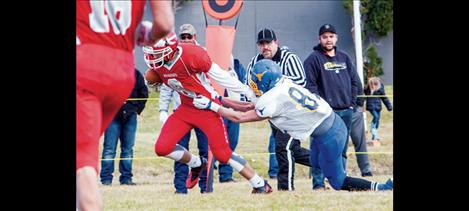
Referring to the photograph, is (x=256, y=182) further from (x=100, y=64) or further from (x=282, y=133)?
(x=100, y=64)

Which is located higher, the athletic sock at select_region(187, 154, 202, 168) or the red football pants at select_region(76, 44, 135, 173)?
the red football pants at select_region(76, 44, 135, 173)

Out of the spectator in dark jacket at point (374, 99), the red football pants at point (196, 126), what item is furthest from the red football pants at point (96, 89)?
the spectator in dark jacket at point (374, 99)

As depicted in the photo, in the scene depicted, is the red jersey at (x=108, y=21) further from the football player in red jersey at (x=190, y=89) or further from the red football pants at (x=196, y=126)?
the red football pants at (x=196, y=126)

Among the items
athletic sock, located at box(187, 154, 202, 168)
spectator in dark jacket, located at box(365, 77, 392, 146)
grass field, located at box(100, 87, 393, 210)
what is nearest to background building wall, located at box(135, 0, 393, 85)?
grass field, located at box(100, 87, 393, 210)

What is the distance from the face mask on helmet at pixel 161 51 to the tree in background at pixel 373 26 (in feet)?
31.1

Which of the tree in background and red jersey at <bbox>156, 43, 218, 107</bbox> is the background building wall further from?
red jersey at <bbox>156, 43, 218, 107</bbox>

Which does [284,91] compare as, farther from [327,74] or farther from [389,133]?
[389,133]

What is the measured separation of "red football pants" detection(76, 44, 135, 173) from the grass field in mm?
2825

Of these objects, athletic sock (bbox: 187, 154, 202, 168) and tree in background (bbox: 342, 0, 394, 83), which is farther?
tree in background (bbox: 342, 0, 394, 83)

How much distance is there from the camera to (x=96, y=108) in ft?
13.9

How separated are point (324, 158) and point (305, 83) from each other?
53.7 inches

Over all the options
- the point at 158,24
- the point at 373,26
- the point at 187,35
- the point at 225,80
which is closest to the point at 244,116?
the point at 225,80

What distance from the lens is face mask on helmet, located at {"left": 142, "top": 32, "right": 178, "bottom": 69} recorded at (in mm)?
8078

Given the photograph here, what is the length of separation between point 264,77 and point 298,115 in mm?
387
